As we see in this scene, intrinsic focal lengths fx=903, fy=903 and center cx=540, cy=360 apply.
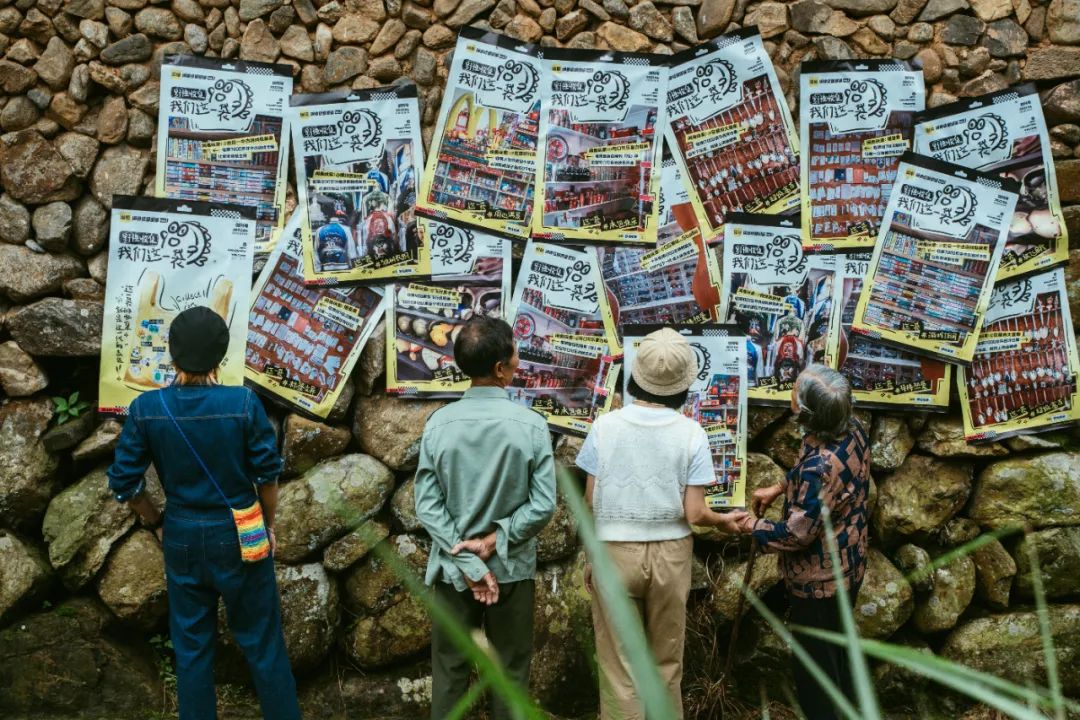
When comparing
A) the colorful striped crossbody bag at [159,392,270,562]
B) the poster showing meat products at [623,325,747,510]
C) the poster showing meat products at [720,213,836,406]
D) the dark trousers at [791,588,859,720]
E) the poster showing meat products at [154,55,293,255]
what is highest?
the poster showing meat products at [154,55,293,255]

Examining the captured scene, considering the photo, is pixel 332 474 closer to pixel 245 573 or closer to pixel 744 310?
pixel 245 573

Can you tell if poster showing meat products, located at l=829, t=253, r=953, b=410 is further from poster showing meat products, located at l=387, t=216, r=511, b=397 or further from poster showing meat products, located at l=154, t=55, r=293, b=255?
poster showing meat products, located at l=154, t=55, r=293, b=255

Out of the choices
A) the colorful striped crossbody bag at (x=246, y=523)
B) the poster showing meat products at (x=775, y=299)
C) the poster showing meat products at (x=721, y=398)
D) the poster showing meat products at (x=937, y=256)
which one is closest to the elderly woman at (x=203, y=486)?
the colorful striped crossbody bag at (x=246, y=523)

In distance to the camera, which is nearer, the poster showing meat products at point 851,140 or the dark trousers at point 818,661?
the dark trousers at point 818,661

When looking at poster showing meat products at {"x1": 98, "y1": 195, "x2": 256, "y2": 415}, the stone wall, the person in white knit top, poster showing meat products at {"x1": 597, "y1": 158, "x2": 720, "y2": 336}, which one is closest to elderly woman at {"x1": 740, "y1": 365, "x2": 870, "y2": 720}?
the person in white knit top

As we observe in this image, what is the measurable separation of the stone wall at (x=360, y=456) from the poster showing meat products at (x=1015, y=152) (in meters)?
0.09

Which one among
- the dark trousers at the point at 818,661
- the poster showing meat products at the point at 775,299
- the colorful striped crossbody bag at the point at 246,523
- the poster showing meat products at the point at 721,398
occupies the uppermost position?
the poster showing meat products at the point at 775,299

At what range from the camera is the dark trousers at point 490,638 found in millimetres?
2857

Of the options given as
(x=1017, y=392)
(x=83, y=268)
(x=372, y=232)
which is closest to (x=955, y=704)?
(x=1017, y=392)

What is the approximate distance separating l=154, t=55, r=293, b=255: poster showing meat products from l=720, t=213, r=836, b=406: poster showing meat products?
1.98 metres

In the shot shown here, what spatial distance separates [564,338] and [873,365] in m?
1.35

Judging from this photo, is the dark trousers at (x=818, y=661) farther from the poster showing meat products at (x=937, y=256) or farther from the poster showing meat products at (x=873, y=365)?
the poster showing meat products at (x=937, y=256)

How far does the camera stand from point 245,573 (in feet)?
9.78

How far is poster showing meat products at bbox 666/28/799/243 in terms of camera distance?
3887mm
